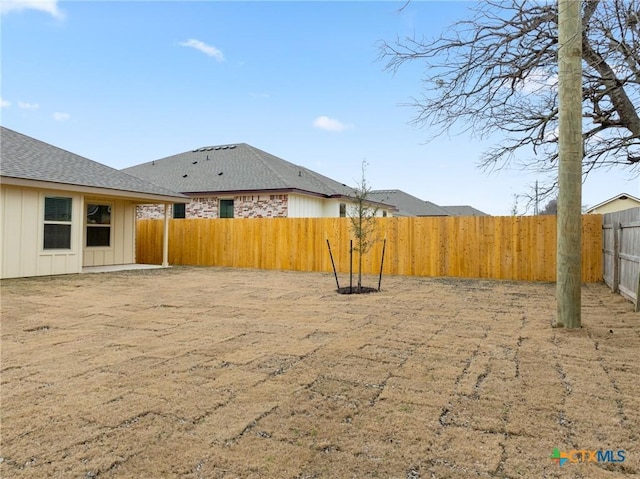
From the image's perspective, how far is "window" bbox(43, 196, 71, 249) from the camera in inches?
391

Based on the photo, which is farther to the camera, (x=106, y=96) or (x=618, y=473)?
(x=106, y=96)

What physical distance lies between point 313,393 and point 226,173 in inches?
631

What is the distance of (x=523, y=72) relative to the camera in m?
6.79

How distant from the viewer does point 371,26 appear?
7242mm

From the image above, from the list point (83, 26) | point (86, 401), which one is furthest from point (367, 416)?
point (83, 26)

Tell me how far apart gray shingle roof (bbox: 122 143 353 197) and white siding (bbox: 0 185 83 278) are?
7047 millimetres

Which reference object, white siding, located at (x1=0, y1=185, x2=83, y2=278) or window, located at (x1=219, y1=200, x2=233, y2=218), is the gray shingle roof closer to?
window, located at (x1=219, y1=200, x2=233, y2=218)

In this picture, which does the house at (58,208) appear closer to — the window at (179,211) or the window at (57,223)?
the window at (57,223)

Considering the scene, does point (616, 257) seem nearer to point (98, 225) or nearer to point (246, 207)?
point (246, 207)

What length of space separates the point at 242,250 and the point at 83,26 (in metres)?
7.81

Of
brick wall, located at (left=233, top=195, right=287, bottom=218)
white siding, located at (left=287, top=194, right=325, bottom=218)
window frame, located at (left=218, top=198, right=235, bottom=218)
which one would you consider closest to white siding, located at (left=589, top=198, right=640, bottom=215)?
white siding, located at (left=287, top=194, right=325, bottom=218)

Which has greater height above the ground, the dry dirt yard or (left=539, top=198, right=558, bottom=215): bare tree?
(left=539, top=198, right=558, bottom=215): bare tree

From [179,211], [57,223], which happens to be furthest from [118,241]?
[179,211]

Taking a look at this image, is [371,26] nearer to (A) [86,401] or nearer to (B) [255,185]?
(A) [86,401]
